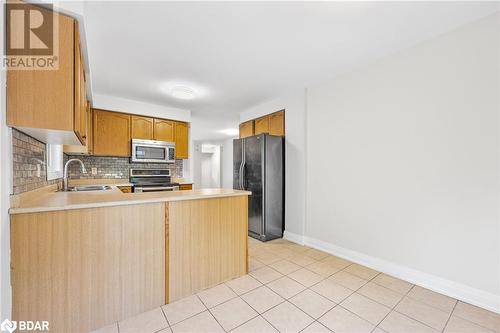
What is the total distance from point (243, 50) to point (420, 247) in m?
2.71

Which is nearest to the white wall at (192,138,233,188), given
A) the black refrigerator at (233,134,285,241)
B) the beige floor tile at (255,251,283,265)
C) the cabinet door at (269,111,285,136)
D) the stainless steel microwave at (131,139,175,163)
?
the stainless steel microwave at (131,139,175,163)

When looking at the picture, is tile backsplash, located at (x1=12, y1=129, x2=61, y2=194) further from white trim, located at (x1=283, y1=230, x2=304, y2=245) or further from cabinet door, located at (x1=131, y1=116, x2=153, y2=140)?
white trim, located at (x1=283, y1=230, x2=304, y2=245)

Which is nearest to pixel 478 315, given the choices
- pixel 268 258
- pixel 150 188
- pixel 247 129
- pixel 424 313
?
pixel 424 313

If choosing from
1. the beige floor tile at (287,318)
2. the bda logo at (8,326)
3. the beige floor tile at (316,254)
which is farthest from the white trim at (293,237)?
the bda logo at (8,326)

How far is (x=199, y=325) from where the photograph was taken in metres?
1.55

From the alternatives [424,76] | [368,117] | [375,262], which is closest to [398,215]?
[375,262]

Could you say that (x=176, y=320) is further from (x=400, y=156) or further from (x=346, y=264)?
(x=400, y=156)

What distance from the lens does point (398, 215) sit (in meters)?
2.29

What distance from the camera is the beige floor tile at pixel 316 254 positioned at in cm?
281

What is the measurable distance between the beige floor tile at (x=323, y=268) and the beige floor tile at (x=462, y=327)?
38.6 inches

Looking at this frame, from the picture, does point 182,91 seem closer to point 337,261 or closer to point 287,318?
point 287,318

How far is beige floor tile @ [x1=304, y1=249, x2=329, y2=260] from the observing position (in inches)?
111

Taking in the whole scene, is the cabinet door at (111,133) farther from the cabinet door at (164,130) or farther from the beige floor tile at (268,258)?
the beige floor tile at (268,258)

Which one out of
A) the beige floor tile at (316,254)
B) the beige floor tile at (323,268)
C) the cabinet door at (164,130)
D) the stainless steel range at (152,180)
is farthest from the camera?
the cabinet door at (164,130)
